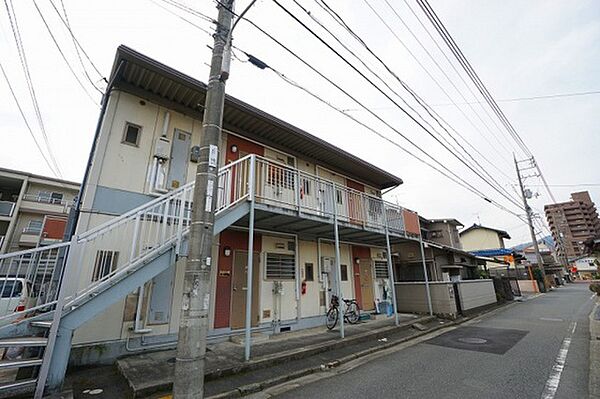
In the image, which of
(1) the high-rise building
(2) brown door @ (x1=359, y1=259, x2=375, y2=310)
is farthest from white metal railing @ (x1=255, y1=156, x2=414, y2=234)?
(1) the high-rise building

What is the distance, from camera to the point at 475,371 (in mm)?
4965

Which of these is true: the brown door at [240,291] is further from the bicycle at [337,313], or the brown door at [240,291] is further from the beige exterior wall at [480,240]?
the beige exterior wall at [480,240]

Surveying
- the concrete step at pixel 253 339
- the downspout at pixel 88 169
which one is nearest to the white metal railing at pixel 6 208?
the downspout at pixel 88 169

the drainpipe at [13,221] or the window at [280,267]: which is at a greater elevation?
the drainpipe at [13,221]

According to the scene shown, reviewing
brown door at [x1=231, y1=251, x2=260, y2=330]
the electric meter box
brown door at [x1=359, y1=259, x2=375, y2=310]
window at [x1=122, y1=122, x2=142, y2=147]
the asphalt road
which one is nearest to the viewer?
the asphalt road

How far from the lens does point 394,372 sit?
5020 mm

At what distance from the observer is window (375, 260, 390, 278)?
12.2 metres

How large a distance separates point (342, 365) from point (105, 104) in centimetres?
860

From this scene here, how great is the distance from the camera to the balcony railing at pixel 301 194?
6.33 meters

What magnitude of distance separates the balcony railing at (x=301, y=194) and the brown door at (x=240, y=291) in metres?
1.97

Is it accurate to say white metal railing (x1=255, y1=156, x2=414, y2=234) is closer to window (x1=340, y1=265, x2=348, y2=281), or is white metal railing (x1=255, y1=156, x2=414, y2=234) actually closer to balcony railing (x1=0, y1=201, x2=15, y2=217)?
window (x1=340, y1=265, x2=348, y2=281)

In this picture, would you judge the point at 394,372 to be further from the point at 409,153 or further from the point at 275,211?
the point at 409,153

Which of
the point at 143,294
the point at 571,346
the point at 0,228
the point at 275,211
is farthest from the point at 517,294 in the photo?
the point at 0,228

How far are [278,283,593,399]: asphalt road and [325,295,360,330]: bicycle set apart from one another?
2.55m
